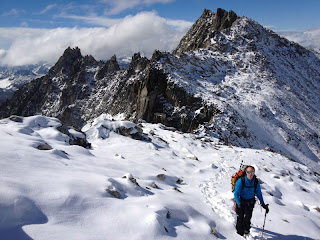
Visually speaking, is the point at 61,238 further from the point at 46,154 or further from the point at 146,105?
the point at 146,105

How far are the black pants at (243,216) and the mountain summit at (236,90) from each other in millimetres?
20208

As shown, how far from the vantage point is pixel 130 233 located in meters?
6.01

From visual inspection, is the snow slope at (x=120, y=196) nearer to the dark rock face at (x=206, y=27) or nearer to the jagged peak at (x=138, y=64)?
the dark rock face at (x=206, y=27)

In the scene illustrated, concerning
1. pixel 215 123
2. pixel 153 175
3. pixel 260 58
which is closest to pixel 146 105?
pixel 215 123

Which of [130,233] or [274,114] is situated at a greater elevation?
[274,114]

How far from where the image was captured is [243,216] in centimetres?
794

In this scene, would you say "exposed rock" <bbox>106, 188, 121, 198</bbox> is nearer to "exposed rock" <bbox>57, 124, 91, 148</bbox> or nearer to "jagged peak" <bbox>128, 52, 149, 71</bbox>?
"exposed rock" <bbox>57, 124, 91, 148</bbox>

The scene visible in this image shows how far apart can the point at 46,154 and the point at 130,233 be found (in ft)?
19.9

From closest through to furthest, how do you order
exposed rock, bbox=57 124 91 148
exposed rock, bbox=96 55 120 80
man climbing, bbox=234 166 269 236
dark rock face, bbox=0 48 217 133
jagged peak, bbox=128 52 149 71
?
man climbing, bbox=234 166 269 236
exposed rock, bbox=57 124 91 148
dark rock face, bbox=0 48 217 133
jagged peak, bbox=128 52 149 71
exposed rock, bbox=96 55 120 80

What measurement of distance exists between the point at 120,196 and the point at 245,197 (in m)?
4.10

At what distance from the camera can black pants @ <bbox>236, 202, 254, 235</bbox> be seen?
25.9 feet

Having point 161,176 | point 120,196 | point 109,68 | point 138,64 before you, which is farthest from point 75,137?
point 109,68

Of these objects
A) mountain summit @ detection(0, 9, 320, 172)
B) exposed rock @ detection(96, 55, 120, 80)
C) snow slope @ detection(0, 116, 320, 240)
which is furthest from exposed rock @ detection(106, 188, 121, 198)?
exposed rock @ detection(96, 55, 120, 80)

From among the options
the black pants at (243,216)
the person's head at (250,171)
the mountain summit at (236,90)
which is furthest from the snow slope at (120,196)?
the mountain summit at (236,90)
